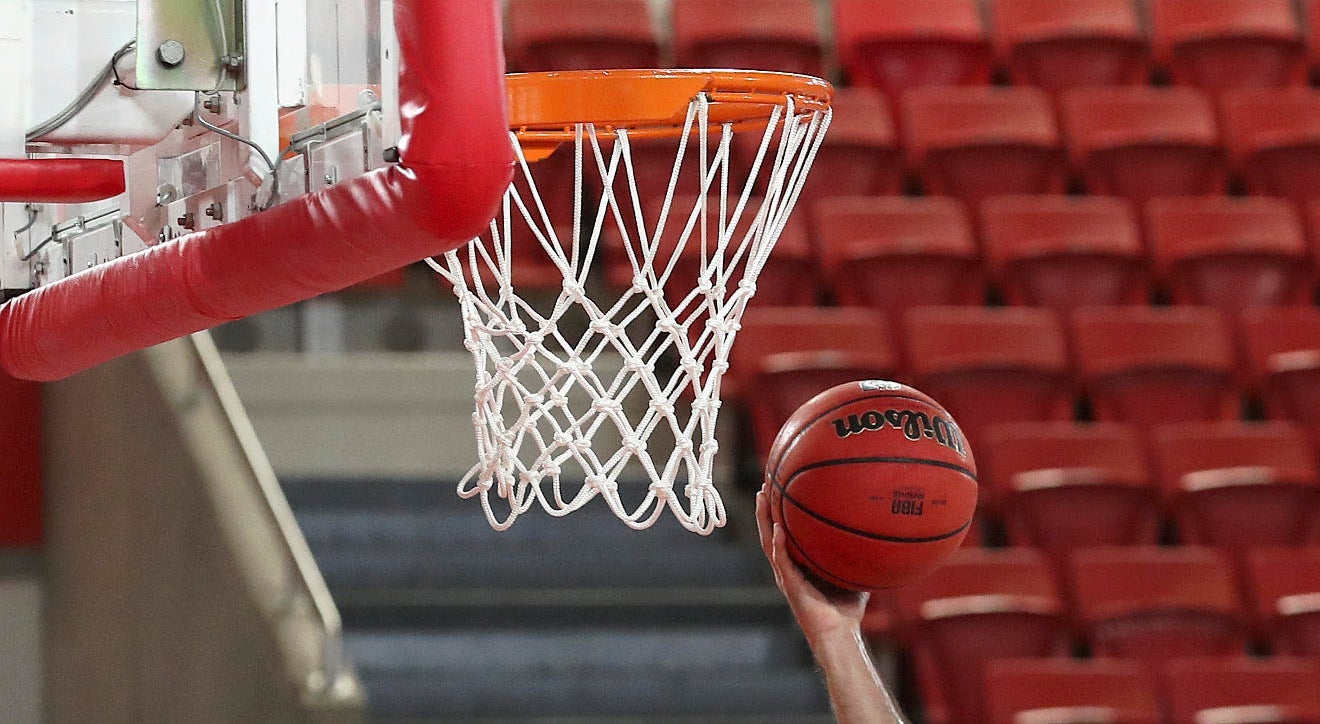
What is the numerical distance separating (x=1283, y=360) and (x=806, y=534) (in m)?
2.34

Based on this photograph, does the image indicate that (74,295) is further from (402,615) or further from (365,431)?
(365,431)

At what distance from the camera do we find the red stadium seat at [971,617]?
3.23 metres

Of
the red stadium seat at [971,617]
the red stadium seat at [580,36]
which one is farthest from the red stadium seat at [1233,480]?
the red stadium seat at [580,36]

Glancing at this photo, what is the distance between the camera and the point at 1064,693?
3.09 meters

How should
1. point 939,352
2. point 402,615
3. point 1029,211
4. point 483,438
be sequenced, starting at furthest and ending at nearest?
point 1029,211 → point 939,352 → point 402,615 → point 483,438

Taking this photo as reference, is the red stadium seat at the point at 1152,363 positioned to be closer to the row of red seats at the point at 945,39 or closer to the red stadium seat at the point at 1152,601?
the red stadium seat at the point at 1152,601

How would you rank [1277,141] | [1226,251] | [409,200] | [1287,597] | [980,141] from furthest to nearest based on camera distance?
1. [1277,141]
2. [980,141]
3. [1226,251]
4. [1287,597]
5. [409,200]

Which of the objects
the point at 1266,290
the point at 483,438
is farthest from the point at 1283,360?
the point at 483,438

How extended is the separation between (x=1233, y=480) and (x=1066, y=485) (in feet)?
1.31

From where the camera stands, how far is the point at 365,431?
3.73 meters

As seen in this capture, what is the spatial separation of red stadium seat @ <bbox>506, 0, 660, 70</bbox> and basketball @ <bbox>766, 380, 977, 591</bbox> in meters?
2.42

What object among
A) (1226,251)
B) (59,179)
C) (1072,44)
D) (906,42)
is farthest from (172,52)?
(1072,44)

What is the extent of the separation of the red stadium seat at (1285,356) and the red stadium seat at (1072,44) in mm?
952

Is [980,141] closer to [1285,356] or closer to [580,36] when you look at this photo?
[1285,356]
